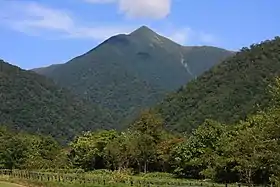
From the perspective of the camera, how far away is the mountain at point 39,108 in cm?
12988

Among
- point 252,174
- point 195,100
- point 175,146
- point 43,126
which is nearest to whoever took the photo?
point 252,174

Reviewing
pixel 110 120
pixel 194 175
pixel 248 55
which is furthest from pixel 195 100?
pixel 110 120

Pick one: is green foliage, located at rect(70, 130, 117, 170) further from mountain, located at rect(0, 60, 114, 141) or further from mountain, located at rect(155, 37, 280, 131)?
mountain, located at rect(0, 60, 114, 141)

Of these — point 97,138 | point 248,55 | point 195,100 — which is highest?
point 248,55

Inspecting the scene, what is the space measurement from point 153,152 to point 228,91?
22.6 m

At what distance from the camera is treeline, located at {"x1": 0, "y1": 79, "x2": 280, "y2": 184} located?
52638 millimetres

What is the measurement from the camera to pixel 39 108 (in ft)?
446

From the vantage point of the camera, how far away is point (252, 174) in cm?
4722

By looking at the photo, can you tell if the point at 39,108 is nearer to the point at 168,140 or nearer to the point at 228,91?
the point at 228,91

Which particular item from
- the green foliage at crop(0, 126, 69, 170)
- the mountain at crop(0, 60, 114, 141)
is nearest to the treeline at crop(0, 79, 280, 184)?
the green foliage at crop(0, 126, 69, 170)

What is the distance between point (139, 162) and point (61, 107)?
2848 inches

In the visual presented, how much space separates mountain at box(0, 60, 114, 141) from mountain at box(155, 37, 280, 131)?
3398 cm

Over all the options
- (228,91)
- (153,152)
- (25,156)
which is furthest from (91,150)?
(228,91)

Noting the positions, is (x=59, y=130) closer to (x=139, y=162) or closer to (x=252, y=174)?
(x=139, y=162)
